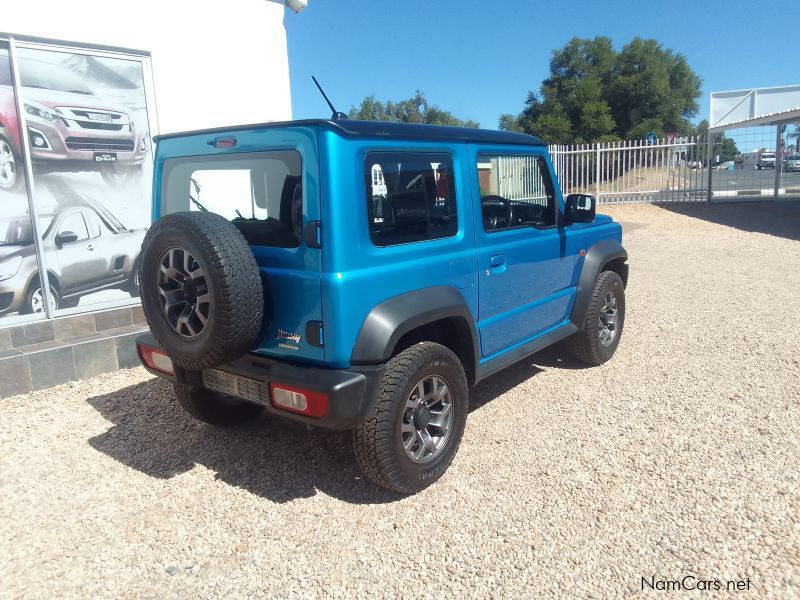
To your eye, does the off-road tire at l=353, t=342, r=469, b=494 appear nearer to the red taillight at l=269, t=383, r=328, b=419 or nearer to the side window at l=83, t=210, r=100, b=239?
the red taillight at l=269, t=383, r=328, b=419

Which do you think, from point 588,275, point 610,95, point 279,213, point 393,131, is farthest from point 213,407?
point 610,95

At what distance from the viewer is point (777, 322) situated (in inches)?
250

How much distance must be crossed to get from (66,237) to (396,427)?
4409 mm

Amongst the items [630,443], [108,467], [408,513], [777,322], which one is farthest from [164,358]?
[777,322]

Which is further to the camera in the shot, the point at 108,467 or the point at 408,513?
the point at 108,467

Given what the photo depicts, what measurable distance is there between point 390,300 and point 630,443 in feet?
6.06

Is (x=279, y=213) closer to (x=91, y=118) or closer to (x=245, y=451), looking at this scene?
(x=245, y=451)

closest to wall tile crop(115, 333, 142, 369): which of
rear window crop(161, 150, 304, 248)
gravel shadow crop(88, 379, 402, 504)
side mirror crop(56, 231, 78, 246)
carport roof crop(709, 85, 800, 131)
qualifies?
gravel shadow crop(88, 379, 402, 504)

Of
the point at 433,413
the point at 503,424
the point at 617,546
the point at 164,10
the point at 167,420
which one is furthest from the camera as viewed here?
the point at 164,10

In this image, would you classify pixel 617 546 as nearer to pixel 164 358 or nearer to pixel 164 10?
pixel 164 358

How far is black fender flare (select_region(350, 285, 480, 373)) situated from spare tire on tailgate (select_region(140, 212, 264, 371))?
51cm

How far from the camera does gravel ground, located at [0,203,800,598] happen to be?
8.95ft

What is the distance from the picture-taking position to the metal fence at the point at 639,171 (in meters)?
18.5

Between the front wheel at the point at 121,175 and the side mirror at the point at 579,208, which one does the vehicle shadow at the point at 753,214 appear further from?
the front wheel at the point at 121,175
